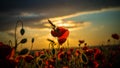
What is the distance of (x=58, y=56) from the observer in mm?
1225

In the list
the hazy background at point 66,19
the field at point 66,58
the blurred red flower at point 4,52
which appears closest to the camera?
the blurred red flower at point 4,52

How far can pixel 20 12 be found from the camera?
57.6 inches

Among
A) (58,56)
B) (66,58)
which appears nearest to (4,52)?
(58,56)

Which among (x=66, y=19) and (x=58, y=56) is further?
(x=66, y=19)

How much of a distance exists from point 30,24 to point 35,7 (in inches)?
4.8

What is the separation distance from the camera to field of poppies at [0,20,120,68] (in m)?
0.69

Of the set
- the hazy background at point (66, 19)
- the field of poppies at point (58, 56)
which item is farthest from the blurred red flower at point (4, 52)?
the hazy background at point (66, 19)

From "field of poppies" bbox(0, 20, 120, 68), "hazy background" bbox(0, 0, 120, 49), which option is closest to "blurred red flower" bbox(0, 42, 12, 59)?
"field of poppies" bbox(0, 20, 120, 68)

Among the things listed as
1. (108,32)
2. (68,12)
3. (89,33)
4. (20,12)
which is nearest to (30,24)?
(20,12)

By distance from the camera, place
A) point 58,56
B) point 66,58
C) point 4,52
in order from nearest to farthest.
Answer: point 4,52, point 58,56, point 66,58

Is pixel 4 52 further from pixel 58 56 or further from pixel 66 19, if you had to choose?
pixel 66 19

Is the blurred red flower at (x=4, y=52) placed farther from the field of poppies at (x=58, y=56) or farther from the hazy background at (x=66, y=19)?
the hazy background at (x=66, y=19)

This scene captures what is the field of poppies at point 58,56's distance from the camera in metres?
0.69

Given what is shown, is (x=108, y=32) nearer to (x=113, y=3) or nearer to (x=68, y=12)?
(x=113, y=3)
